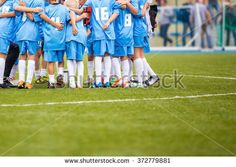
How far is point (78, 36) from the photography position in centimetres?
1220

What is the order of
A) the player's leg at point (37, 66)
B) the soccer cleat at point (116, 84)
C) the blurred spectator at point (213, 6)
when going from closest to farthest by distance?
the soccer cleat at point (116, 84), the player's leg at point (37, 66), the blurred spectator at point (213, 6)

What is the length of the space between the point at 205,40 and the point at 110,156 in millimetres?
22504

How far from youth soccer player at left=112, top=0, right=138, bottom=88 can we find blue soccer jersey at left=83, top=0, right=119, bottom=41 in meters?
0.19

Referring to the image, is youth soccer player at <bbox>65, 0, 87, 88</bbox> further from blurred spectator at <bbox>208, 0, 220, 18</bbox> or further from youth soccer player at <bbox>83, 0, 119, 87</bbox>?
blurred spectator at <bbox>208, 0, 220, 18</bbox>

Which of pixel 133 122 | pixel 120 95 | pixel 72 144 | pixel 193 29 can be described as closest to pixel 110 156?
pixel 72 144

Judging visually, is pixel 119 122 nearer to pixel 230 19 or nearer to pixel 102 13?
pixel 102 13

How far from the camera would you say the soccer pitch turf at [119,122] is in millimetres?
6758

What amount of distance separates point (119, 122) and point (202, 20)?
20.6 m

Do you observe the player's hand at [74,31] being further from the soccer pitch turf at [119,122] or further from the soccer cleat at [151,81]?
the soccer cleat at [151,81]

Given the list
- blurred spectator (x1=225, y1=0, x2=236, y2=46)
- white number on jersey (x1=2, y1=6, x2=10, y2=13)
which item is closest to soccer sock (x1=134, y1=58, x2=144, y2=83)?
white number on jersey (x1=2, y1=6, x2=10, y2=13)

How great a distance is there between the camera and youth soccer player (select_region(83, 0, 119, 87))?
12422 millimetres

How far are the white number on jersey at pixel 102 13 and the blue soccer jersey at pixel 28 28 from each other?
1.08 metres

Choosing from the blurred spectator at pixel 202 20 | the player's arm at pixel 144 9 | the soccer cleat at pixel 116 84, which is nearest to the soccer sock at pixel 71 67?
the soccer cleat at pixel 116 84

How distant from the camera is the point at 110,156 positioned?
6340 millimetres
